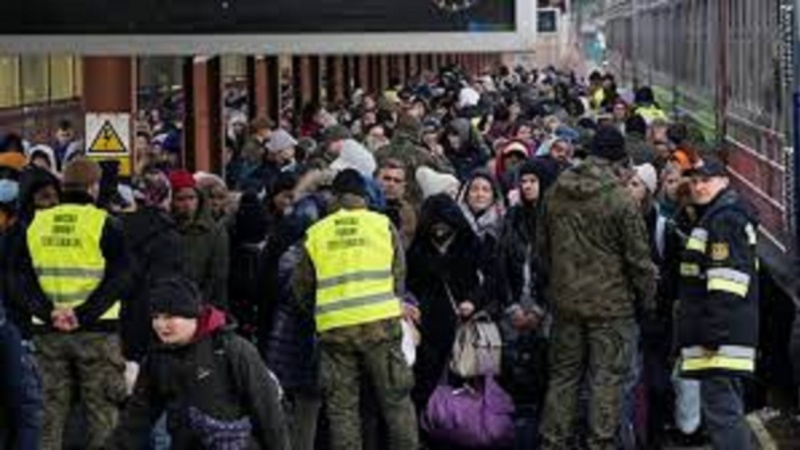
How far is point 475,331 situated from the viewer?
1016cm

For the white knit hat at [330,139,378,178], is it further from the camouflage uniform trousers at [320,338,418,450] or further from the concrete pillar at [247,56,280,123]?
the concrete pillar at [247,56,280,123]

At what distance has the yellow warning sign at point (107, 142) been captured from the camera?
44.3ft

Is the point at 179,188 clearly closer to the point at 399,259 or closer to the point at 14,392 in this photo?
the point at 399,259

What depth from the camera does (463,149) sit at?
50.6 ft

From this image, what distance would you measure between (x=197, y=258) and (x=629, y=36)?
31.6 meters

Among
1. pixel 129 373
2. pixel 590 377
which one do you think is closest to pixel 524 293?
pixel 590 377

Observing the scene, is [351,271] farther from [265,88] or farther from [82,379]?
[265,88]

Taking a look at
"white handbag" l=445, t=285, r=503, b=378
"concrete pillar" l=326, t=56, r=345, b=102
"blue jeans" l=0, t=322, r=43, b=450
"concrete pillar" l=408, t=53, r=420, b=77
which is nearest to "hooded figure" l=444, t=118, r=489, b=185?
"white handbag" l=445, t=285, r=503, b=378

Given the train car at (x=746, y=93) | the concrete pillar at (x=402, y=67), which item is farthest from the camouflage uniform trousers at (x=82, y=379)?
the concrete pillar at (x=402, y=67)

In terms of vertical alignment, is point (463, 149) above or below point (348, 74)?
below

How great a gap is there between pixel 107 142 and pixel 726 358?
5981 mm

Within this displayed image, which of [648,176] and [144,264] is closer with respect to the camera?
[144,264]

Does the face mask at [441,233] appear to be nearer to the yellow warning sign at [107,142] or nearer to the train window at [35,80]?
A: the yellow warning sign at [107,142]

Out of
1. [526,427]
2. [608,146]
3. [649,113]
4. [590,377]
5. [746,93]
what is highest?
[746,93]
